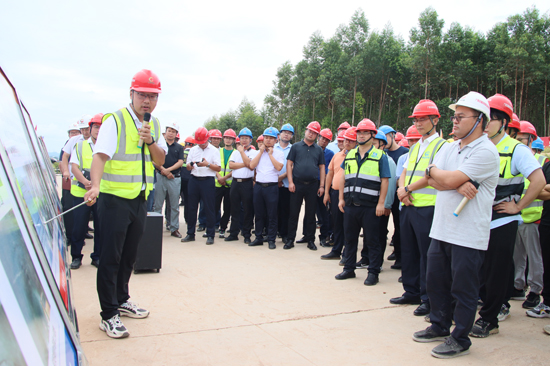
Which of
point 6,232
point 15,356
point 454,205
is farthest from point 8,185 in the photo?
point 454,205

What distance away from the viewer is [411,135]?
5.97m

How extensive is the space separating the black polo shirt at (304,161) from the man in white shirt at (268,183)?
0.31 meters

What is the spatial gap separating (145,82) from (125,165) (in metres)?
0.77

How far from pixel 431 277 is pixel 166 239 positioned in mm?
5596

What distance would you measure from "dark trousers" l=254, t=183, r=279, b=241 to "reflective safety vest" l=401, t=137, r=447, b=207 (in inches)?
134

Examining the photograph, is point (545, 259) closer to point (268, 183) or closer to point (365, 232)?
point (365, 232)

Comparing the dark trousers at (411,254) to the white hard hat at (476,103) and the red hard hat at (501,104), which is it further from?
the white hard hat at (476,103)

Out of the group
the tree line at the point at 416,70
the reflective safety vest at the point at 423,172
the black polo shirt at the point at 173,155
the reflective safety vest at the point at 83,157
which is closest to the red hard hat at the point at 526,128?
the reflective safety vest at the point at 423,172

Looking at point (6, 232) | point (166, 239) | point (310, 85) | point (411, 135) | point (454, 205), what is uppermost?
point (310, 85)

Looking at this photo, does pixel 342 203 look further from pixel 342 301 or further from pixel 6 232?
pixel 6 232

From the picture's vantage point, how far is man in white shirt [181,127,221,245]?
754 centimetres

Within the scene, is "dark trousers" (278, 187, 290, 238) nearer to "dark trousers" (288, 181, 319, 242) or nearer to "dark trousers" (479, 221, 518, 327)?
"dark trousers" (288, 181, 319, 242)

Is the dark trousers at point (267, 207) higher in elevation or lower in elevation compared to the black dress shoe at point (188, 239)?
higher

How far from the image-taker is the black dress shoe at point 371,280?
5.16 metres
